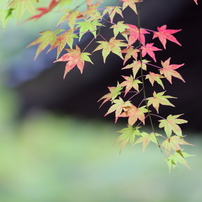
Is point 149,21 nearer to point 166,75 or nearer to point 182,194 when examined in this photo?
point 166,75

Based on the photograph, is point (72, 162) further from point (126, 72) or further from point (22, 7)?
point (22, 7)


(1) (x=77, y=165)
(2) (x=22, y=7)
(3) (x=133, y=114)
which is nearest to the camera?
(2) (x=22, y=7)

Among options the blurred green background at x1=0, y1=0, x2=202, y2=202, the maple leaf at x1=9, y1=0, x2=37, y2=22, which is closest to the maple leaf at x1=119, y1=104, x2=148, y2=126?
the maple leaf at x1=9, y1=0, x2=37, y2=22

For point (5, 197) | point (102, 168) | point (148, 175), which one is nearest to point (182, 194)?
point (148, 175)

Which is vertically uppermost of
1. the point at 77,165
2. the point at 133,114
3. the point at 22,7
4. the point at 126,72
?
the point at 126,72

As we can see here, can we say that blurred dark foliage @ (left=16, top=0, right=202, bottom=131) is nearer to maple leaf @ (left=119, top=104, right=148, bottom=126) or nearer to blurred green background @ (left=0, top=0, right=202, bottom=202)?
blurred green background @ (left=0, top=0, right=202, bottom=202)

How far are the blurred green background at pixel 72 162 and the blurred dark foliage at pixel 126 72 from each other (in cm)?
11

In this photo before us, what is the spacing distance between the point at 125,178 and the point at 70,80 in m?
0.92

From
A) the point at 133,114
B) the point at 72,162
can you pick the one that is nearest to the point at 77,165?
the point at 72,162

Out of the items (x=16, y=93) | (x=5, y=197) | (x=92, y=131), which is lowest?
(x=5, y=197)

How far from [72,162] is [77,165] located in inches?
1.9

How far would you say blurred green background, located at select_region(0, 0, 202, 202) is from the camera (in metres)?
1.92

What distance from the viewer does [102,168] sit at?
6.74 ft

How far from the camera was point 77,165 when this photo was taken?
206cm
